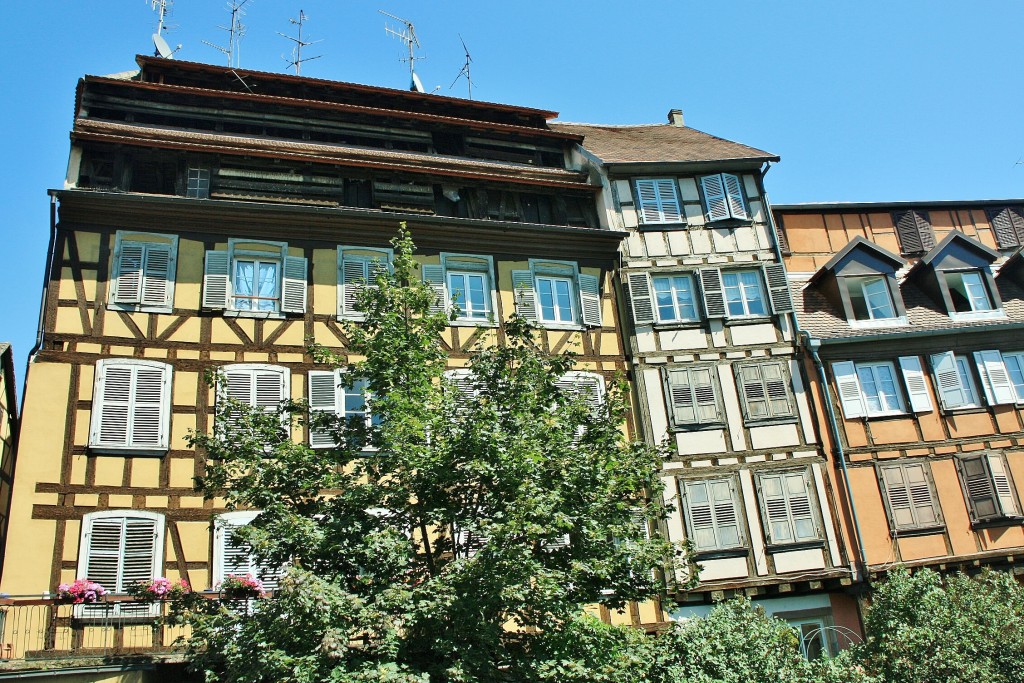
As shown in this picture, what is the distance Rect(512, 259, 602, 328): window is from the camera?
2089cm

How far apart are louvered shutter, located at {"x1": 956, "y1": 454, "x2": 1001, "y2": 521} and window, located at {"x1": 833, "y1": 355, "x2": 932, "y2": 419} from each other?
1.41 m

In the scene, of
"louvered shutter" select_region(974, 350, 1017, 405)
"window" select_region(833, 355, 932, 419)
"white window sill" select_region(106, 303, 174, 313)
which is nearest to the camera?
"white window sill" select_region(106, 303, 174, 313)

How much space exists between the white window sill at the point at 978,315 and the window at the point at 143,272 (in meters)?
17.4

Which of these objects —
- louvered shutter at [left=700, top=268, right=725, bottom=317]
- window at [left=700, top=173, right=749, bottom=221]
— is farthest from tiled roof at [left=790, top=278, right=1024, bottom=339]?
window at [left=700, top=173, right=749, bottom=221]

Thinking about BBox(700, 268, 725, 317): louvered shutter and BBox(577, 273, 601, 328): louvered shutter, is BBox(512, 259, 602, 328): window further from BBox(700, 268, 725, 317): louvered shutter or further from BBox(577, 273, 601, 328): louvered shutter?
BBox(700, 268, 725, 317): louvered shutter

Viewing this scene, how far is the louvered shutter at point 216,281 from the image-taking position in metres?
18.7

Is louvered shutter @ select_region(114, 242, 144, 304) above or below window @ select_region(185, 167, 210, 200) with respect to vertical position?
below

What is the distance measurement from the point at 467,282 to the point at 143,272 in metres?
6.40

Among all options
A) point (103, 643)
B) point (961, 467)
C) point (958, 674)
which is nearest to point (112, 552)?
point (103, 643)

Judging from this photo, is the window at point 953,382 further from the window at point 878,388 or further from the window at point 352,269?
the window at point 352,269

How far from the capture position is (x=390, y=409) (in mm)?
13117

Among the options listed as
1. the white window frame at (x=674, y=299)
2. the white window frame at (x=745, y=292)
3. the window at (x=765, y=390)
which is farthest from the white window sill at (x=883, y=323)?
the white window frame at (x=674, y=299)

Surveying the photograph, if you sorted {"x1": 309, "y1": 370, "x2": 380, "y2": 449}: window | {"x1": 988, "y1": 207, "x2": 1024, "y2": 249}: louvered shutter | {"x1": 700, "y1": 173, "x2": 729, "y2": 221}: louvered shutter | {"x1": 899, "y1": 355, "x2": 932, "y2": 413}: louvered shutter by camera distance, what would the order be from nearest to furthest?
{"x1": 309, "y1": 370, "x2": 380, "y2": 449}: window
{"x1": 899, "y1": 355, "x2": 932, "y2": 413}: louvered shutter
{"x1": 700, "y1": 173, "x2": 729, "y2": 221}: louvered shutter
{"x1": 988, "y1": 207, "x2": 1024, "y2": 249}: louvered shutter

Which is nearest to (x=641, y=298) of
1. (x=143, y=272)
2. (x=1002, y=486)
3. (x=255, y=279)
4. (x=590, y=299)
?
(x=590, y=299)
